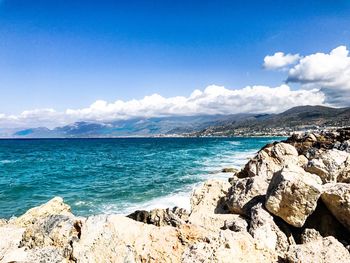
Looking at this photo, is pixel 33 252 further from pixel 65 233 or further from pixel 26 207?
pixel 26 207

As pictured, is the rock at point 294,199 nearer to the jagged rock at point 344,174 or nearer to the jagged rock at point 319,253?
the jagged rock at point 319,253

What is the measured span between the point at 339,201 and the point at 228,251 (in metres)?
4.15

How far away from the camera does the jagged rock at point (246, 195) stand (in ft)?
36.0

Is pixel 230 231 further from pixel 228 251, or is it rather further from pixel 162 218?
pixel 162 218

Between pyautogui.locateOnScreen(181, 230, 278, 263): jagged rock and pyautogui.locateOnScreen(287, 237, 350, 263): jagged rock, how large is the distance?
0.42 m

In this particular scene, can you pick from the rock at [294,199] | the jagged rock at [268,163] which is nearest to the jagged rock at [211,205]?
the rock at [294,199]

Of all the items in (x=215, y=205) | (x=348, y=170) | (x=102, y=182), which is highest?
(x=348, y=170)

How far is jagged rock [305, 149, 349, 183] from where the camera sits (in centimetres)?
1253

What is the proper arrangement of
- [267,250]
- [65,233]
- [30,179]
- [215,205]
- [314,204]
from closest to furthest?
[267,250]
[65,233]
[314,204]
[215,205]
[30,179]

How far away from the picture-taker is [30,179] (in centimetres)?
4081

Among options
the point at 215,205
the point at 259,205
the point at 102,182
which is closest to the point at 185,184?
the point at 102,182

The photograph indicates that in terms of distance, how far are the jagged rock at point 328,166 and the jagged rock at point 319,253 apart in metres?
4.94

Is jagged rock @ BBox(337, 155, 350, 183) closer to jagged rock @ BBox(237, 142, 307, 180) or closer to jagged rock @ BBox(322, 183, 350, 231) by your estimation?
jagged rock @ BBox(237, 142, 307, 180)

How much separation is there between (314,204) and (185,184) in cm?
2269
